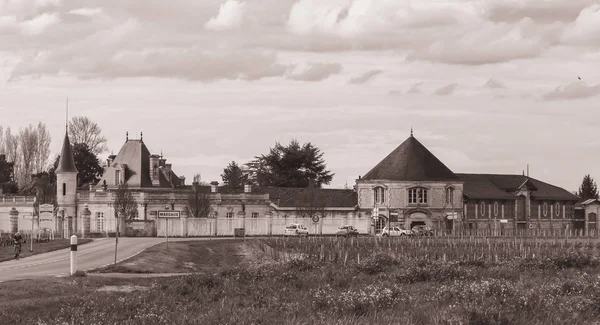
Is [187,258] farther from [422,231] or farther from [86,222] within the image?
[422,231]

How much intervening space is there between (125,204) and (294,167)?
39.2 metres

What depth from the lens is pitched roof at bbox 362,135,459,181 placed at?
101 metres

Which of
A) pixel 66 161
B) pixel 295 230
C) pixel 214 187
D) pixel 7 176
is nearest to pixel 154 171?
pixel 214 187

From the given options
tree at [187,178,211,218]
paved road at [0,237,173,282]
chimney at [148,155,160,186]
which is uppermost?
chimney at [148,155,160,186]

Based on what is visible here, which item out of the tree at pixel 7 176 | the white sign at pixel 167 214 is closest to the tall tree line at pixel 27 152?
the tree at pixel 7 176

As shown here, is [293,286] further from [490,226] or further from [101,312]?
[490,226]

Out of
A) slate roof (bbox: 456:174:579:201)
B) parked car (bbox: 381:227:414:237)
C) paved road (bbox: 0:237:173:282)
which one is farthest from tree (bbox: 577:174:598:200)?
paved road (bbox: 0:237:173:282)

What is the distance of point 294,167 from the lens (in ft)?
409

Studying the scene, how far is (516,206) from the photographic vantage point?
10812 centimetres

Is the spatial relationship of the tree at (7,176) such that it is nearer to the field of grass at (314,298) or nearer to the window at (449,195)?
the window at (449,195)

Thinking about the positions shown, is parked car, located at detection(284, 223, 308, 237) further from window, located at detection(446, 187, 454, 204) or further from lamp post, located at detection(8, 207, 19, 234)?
lamp post, located at detection(8, 207, 19, 234)

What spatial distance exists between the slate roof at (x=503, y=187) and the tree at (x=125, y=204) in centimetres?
3249

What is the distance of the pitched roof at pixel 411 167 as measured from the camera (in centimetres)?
10075

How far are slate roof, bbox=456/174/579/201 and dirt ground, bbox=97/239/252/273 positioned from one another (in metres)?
38.3
